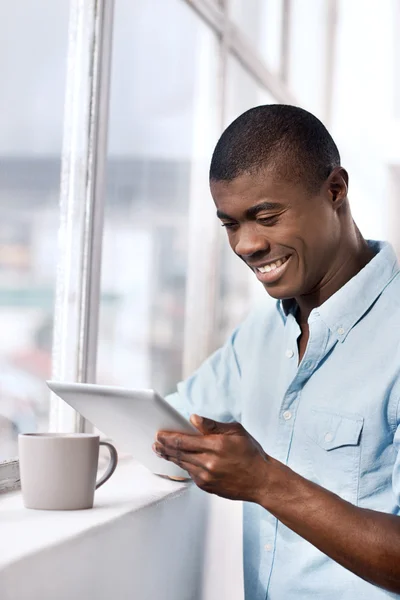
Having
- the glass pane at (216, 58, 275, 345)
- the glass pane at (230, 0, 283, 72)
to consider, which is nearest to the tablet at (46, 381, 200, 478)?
the glass pane at (216, 58, 275, 345)

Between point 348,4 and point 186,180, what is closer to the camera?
point 186,180

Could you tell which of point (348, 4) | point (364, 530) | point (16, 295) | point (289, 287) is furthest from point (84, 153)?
point (348, 4)

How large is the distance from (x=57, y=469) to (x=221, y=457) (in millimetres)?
225

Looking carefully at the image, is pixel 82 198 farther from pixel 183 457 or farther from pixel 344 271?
pixel 183 457

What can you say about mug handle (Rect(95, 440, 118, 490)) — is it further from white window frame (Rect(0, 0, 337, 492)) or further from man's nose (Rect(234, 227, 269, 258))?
man's nose (Rect(234, 227, 269, 258))

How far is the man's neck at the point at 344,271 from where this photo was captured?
3.75 ft

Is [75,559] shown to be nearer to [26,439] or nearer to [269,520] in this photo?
[26,439]

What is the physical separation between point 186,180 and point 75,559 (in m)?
1.11

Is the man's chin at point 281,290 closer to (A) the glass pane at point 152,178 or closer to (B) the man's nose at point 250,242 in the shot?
(B) the man's nose at point 250,242

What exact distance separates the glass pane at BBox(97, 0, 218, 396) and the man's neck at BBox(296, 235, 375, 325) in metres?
0.42

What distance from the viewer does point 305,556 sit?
3.61ft

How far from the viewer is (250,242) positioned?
1.05 m

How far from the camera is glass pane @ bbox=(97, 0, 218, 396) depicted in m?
1.47

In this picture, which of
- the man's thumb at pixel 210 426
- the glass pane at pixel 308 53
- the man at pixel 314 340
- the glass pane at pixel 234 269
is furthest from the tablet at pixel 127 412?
the glass pane at pixel 308 53
